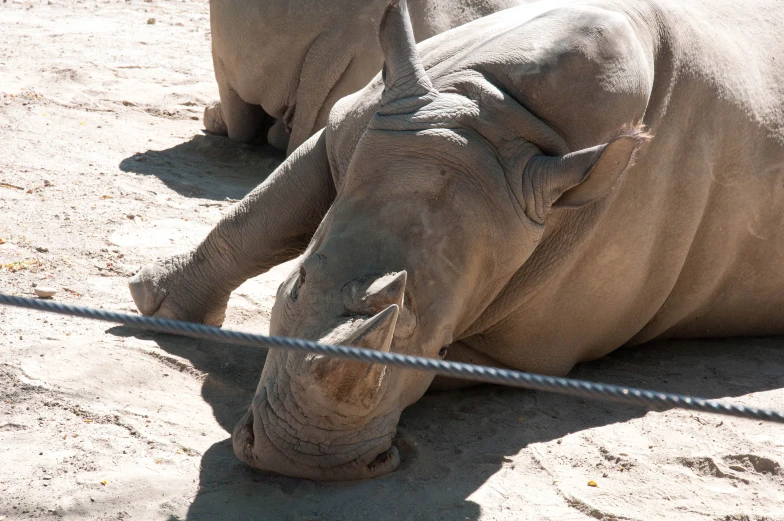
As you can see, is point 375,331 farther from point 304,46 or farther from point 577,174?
point 304,46

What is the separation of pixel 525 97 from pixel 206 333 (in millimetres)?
1698

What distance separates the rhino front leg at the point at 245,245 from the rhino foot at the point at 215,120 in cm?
309

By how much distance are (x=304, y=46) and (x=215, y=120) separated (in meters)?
1.23

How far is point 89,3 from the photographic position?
35.1ft

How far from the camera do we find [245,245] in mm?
4402

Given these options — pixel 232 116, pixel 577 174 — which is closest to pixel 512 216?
pixel 577 174

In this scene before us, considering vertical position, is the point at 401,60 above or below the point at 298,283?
above

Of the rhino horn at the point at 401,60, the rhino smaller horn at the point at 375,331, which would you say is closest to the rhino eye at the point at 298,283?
the rhino smaller horn at the point at 375,331

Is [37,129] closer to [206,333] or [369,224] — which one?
[369,224]

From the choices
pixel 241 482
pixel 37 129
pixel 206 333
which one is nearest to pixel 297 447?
pixel 241 482

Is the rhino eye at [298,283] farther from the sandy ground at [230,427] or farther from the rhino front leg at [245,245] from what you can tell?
the rhino front leg at [245,245]

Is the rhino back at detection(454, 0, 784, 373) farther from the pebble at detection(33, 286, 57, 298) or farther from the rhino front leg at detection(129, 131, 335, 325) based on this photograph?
the pebble at detection(33, 286, 57, 298)

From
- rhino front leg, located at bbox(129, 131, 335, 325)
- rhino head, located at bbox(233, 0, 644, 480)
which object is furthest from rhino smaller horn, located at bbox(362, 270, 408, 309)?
rhino front leg, located at bbox(129, 131, 335, 325)

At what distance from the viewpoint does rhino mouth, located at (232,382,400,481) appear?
315cm
